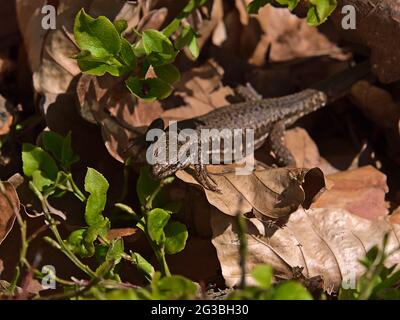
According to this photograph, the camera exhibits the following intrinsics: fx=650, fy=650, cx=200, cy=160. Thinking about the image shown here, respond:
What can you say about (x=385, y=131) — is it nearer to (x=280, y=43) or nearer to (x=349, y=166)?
(x=349, y=166)

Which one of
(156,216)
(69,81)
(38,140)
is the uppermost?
(69,81)

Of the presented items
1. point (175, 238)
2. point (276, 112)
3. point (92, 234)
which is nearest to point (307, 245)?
point (175, 238)

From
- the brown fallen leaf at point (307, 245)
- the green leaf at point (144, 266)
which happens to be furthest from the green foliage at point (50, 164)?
the brown fallen leaf at point (307, 245)

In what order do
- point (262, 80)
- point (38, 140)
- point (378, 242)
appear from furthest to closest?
point (262, 80)
point (38, 140)
point (378, 242)

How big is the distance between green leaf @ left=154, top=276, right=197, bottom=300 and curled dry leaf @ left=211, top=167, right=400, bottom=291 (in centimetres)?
103

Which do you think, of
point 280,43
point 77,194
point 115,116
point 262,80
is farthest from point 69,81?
point 280,43

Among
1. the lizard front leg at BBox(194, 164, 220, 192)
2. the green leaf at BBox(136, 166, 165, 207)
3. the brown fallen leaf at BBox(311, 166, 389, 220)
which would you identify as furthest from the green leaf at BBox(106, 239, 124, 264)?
the brown fallen leaf at BBox(311, 166, 389, 220)

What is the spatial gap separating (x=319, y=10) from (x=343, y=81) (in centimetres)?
176

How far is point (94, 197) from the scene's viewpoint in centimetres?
372

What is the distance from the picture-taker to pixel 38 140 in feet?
14.1

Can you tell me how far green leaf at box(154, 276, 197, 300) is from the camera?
2740 millimetres
